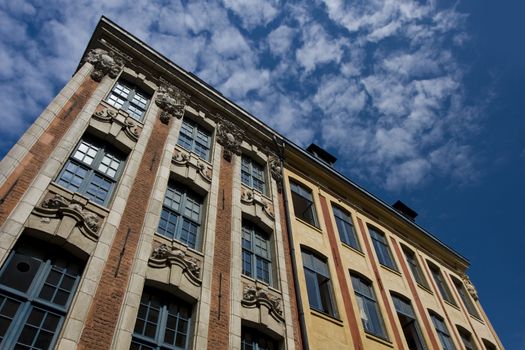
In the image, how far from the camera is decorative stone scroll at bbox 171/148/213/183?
13.5 meters

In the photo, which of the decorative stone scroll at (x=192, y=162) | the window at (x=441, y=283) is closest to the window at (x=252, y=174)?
the decorative stone scroll at (x=192, y=162)

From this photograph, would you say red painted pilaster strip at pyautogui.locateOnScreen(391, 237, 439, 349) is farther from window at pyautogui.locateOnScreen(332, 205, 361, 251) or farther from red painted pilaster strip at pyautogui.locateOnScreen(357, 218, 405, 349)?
window at pyautogui.locateOnScreen(332, 205, 361, 251)

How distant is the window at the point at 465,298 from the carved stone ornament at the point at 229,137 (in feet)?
57.6

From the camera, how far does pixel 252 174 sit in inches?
664

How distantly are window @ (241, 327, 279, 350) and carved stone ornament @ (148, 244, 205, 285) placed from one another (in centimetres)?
210

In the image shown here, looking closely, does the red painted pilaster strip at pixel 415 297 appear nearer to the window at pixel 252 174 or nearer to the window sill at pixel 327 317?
the window sill at pixel 327 317

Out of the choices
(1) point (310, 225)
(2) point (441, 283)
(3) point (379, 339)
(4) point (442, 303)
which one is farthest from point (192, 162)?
(2) point (441, 283)

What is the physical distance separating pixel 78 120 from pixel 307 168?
11.6 meters

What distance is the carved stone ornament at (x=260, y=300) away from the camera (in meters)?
11.5

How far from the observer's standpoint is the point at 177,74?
16.7 m

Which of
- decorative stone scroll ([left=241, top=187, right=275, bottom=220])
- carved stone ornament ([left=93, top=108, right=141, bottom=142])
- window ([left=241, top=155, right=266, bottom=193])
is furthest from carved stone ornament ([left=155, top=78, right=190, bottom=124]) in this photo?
decorative stone scroll ([left=241, top=187, right=275, bottom=220])

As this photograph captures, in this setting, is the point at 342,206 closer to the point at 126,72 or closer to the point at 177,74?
the point at 177,74

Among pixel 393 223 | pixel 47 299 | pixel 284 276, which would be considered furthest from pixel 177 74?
pixel 393 223

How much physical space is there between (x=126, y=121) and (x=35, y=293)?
21.4ft
